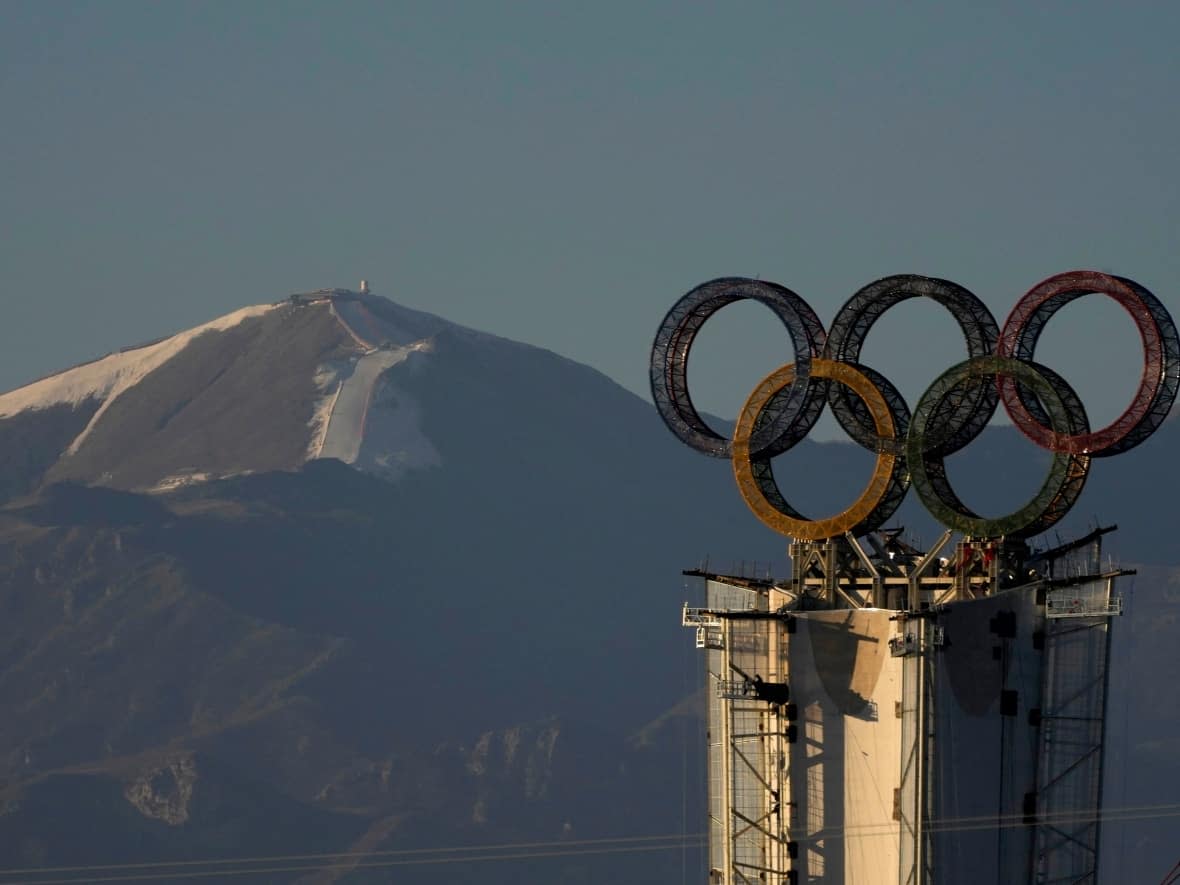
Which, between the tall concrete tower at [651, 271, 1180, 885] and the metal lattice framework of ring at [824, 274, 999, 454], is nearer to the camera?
the tall concrete tower at [651, 271, 1180, 885]

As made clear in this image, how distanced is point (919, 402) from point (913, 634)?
42.4 feet

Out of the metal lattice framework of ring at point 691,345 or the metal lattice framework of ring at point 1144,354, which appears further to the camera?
the metal lattice framework of ring at point 691,345

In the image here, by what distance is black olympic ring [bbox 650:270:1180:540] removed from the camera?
137 meters

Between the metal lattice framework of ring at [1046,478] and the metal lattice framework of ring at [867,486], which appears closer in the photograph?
the metal lattice framework of ring at [1046,478]

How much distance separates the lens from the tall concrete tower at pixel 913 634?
137 meters

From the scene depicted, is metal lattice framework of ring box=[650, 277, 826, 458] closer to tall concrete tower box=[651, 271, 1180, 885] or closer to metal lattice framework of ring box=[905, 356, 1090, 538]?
tall concrete tower box=[651, 271, 1180, 885]

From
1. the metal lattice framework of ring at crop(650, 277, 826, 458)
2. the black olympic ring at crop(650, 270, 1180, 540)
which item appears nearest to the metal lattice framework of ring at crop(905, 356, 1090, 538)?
the black olympic ring at crop(650, 270, 1180, 540)

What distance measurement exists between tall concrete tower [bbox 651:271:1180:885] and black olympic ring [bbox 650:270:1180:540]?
0.11m

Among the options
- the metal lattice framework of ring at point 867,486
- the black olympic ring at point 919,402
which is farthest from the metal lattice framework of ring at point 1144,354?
the metal lattice framework of ring at point 867,486

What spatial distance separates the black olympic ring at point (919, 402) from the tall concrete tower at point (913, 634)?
0.38 ft

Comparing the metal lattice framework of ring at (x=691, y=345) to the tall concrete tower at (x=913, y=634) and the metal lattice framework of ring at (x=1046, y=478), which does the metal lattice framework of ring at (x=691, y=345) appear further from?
the metal lattice framework of ring at (x=1046, y=478)

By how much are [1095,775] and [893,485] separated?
17.6m

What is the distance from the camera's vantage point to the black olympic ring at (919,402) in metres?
137

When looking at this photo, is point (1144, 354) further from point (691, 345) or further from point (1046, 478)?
point (691, 345)
